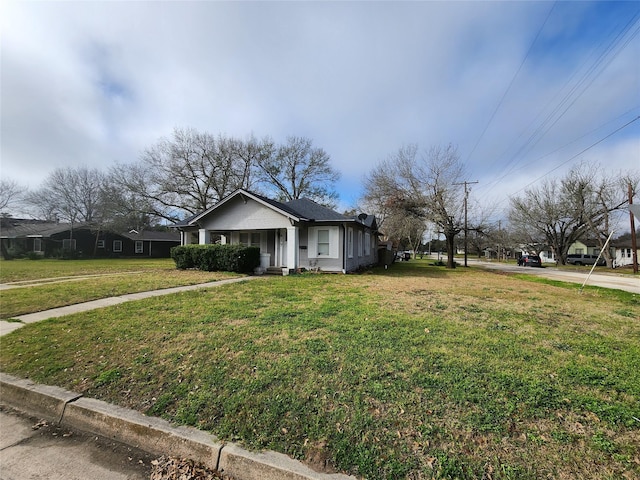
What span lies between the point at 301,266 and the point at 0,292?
34.8 feet

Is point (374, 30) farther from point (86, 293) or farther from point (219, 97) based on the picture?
point (86, 293)

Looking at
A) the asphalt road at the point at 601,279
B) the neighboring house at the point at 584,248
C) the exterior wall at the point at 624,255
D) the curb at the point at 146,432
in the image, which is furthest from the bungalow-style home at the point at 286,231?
the neighboring house at the point at 584,248

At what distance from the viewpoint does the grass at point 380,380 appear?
2.15m

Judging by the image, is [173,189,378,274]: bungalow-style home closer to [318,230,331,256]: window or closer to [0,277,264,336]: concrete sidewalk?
[318,230,331,256]: window

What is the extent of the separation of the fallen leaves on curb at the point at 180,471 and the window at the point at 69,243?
4059cm

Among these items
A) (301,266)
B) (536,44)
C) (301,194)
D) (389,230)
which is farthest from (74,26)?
(301,194)

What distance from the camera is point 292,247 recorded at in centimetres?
1409

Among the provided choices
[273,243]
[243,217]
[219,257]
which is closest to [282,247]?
[273,243]

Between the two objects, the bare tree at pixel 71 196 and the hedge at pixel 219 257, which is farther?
the bare tree at pixel 71 196

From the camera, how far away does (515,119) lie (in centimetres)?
1590

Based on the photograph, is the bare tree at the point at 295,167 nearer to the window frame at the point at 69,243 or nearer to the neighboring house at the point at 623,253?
the window frame at the point at 69,243

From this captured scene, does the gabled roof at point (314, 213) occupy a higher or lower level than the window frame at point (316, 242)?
higher

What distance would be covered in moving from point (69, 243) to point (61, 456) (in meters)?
40.3

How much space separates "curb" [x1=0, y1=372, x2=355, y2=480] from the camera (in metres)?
2.09
